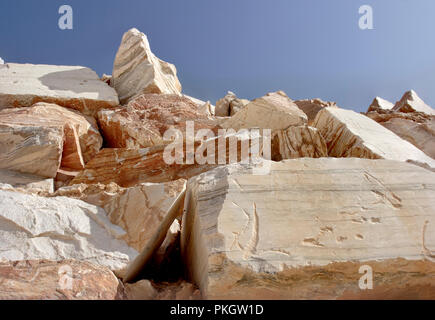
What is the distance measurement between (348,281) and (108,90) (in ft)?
15.0

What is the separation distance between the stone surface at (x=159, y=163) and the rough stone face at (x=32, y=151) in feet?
1.03

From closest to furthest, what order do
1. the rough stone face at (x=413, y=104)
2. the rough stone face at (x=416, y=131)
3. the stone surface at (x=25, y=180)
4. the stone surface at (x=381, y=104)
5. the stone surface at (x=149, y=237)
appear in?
the stone surface at (x=149, y=237)
the stone surface at (x=25, y=180)
the rough stone face at (x=416, y=131)
the rough stone face at (x=413, y=104)
the stone surface at (x=381, y=104)

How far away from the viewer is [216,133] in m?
3.86

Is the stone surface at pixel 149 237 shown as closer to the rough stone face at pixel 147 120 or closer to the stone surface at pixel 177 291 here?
the stone surface at pixel 177 291

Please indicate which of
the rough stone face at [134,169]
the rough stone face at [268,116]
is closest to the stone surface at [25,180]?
the rough stone face at [134,169]

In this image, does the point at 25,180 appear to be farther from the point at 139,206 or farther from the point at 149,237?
the point at 149,237

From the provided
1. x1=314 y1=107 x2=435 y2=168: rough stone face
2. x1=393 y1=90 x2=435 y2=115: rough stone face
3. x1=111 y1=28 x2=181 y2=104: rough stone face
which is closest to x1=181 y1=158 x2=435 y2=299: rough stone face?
x1=314 y1=107 x2=435 y2=168: rough stone face

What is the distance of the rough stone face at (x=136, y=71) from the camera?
17.4ft

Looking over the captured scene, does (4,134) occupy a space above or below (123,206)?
above

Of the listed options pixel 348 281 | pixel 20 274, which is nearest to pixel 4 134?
pixel 20 274

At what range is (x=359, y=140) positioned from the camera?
3.53 meters

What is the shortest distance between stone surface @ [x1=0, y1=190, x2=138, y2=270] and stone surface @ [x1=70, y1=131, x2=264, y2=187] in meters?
0.97

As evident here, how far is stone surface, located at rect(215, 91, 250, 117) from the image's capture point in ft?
22.5
